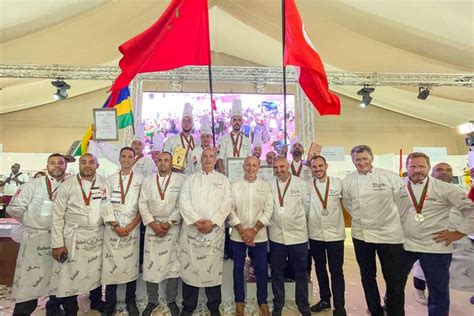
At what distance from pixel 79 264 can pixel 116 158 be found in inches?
64.8

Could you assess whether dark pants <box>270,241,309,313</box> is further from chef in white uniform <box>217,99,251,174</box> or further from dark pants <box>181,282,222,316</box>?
chef in white uniform <box>217,99,251,174</box>

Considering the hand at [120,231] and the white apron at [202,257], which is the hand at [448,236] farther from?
the hand at [120,231]

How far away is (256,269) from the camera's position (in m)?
2.68

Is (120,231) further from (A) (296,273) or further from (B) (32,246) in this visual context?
(A) (296,273)

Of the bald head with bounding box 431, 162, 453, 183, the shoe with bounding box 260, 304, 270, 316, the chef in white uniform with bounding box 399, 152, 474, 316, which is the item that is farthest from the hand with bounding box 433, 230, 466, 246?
the shoe with bounding box 260, 304, 270, 316

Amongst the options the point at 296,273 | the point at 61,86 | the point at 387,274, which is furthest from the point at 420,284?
the point at 61,86

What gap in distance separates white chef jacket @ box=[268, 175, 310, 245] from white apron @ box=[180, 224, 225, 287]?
0.51 meters

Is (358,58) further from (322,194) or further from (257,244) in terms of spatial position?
(257,244)

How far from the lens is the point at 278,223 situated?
2660 mm

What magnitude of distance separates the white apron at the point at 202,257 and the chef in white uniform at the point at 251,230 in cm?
16

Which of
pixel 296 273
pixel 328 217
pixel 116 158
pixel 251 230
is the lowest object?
pixel 296 273

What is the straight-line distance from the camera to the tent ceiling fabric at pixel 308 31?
12.1ft

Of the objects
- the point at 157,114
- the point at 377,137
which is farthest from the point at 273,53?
the point at 377,137

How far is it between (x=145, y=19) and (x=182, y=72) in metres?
1.13
